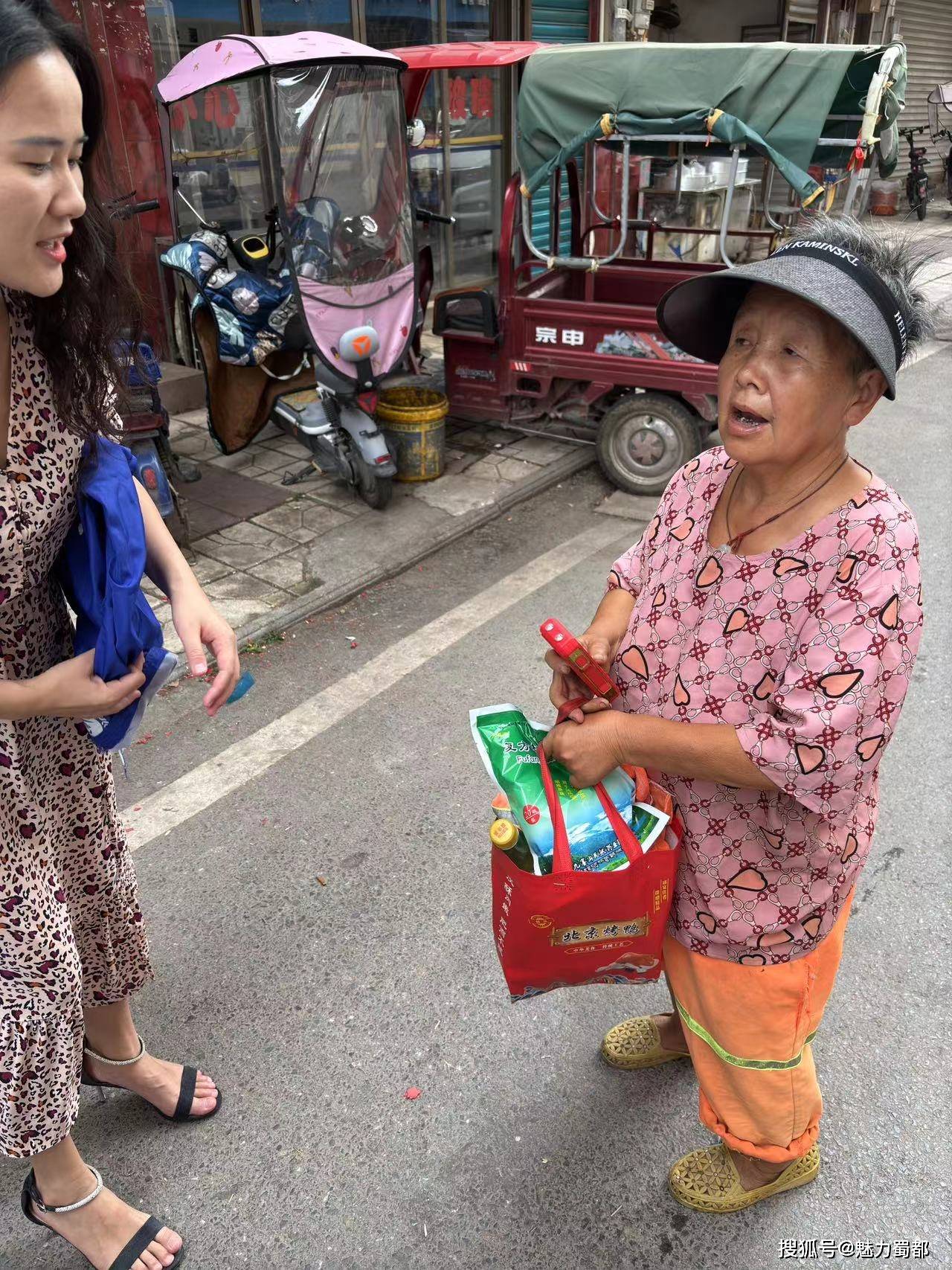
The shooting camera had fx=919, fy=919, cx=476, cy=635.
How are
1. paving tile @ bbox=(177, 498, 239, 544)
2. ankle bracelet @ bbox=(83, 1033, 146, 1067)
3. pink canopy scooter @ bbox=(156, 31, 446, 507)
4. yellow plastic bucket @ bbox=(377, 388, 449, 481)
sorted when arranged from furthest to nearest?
yellow plastic bucket @ bbox=(377, 388, 449, 481) → paving tile @ bbox=(177, 498, 239, 544) → pink canopy scooter @ bbox=(156, 31, 446, 507) → ankle bracelet @ bbox=(83, 1033, 146, 1067)

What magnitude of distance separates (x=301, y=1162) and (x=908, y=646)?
1.68 m

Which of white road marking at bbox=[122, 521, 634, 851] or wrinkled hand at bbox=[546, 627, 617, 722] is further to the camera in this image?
white road marking at bbox=[122, 521, 634, 851]

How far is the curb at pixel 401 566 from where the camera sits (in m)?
4.11

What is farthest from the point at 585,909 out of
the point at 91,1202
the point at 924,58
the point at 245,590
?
the point at 924,58

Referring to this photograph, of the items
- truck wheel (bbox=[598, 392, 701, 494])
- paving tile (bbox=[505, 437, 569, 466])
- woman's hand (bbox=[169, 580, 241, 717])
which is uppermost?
woman's hand (bbox=[169, 580, 241, 717])

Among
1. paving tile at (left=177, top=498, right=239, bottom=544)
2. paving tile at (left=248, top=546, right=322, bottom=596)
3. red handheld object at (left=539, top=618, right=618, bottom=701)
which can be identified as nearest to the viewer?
red handheld object at (left=539, top=618, right=618, bottom=701)

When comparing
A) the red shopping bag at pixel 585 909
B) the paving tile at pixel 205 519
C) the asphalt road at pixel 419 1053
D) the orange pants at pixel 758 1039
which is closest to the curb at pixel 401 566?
the asphalt road at pixel 419 1053

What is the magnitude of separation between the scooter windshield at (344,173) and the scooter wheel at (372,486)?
97 centimetres

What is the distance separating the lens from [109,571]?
4.75 ft

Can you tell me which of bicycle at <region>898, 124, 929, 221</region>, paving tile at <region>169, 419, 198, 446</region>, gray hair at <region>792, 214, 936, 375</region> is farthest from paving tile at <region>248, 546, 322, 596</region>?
bicycle at <region>898, 124, 929, 221</region>

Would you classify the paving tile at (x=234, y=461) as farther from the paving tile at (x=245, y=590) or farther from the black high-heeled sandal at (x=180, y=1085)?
the black high-heeled sandal at (x=180, y=1085)

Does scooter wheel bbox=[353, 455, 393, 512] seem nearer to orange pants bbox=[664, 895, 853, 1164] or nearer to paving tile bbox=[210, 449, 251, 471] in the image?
paving tile bbox=[210, 449, 251, 471]

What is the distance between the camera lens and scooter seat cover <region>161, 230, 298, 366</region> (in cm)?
510

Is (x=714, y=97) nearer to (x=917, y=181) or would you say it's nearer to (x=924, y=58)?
(x=917, y=181)
